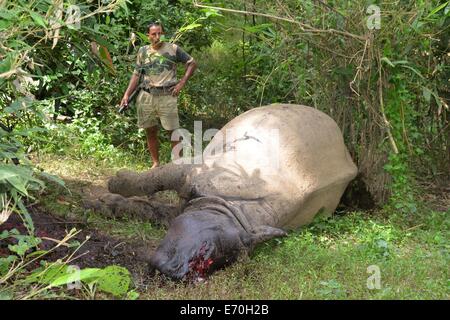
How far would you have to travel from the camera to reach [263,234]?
5.30 metres

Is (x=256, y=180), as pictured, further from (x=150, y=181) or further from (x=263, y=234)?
(x=150, y=181)

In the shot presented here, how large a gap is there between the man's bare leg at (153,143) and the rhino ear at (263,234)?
8.68 ft

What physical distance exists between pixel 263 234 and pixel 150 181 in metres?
1.35

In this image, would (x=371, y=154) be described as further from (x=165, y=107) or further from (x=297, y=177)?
(x=165, y=107)

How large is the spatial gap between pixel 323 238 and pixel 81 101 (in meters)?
3.89

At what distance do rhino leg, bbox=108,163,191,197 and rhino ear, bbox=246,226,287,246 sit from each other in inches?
36.3

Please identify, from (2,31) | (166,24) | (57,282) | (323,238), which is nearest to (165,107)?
(166,24)

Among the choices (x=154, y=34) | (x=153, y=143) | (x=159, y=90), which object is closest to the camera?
(x=154, y=34)

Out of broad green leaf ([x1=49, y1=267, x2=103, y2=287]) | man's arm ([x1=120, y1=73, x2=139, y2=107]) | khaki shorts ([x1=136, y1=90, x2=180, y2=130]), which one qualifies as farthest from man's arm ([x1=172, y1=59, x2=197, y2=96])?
broad green leaf ([x1=49, y1=267, x2=103, y2=287])

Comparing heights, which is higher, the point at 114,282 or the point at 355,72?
the point at 355,72

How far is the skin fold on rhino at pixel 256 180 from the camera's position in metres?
5.51

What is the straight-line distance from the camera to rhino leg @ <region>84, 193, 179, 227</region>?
A: 616 cm

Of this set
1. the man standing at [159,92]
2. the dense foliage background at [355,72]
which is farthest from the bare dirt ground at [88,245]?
the man standing at [159,92]

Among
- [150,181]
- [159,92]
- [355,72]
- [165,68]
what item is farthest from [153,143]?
[355,72]
